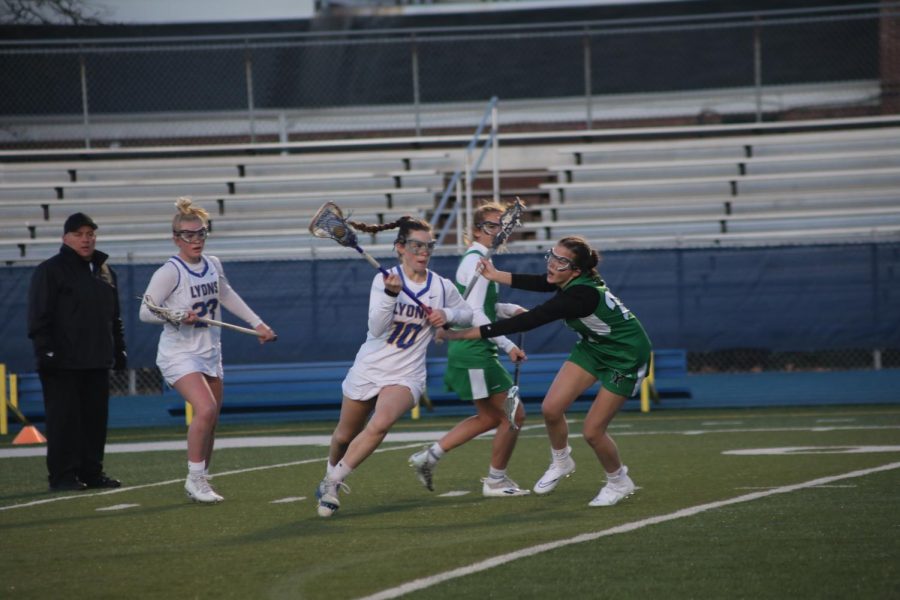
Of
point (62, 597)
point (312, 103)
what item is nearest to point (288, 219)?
point (312, 103)

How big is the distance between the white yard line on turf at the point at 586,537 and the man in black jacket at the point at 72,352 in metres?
4.48

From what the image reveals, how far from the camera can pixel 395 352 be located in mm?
8258

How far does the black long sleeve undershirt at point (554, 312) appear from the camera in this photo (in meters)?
8.11

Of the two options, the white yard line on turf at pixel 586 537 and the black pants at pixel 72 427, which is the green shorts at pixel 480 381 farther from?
the black pants at pixel 72 427

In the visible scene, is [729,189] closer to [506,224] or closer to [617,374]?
[506,224]

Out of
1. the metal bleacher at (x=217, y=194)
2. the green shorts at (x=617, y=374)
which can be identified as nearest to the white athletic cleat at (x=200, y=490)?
the green shorts at (x=617, y=374)

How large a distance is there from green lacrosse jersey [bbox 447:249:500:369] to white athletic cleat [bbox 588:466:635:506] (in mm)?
1191

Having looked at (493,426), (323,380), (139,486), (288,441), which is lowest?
(288,441)

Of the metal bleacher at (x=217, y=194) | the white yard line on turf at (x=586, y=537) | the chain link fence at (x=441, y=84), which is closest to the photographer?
the white yard line on turf at (x=586, y=537)

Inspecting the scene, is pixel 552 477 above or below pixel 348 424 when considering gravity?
below

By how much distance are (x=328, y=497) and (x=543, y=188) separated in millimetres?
14071

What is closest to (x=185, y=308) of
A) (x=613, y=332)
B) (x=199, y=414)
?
(x=199, y=414)

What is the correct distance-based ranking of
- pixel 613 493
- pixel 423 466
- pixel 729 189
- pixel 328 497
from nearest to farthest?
pixel 328 497 → pixel 613 493 → pixel 423 466 → pixel 729 189

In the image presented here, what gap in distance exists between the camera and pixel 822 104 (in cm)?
2478
